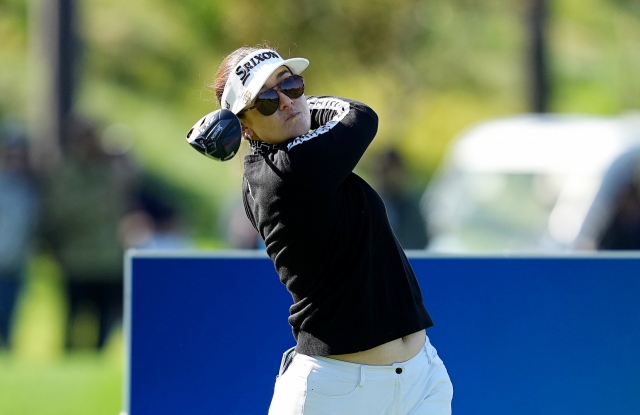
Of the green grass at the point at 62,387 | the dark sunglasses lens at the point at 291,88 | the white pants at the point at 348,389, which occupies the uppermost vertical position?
the dark sunglasses lens at the point at 291,88

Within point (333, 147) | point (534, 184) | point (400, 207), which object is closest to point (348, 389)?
point (333, 147)

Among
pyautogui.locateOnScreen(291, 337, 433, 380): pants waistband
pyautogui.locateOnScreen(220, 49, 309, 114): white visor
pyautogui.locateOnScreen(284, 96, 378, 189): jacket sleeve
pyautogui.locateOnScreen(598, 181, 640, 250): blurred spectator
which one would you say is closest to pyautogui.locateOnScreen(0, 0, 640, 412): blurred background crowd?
pyautogui.locateOnScreen(598, 181, 640, 250): blurred spectator

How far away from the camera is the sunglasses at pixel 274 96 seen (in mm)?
3609

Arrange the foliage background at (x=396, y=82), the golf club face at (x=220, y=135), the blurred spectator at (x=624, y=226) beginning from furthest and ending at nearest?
the foliage background at (x=396, y=82) → the blurred spectator at (x=624, y=226) → the golf club face at (x=220, y=135)

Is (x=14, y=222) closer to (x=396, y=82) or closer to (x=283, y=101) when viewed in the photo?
(x=283, y=101)

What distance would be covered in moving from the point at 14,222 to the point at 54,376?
1996mm

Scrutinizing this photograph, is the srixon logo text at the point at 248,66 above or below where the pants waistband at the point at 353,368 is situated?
above

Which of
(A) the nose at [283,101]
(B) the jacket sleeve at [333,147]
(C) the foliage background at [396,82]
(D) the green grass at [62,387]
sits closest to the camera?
(B) the jacket sleeve at [333,147]

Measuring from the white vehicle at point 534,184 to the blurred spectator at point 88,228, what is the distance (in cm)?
288

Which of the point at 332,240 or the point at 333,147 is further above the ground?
the point at 333,147

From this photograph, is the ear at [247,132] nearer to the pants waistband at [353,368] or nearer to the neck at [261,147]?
the neck at [261,147]

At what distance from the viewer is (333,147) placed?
11.3 feet

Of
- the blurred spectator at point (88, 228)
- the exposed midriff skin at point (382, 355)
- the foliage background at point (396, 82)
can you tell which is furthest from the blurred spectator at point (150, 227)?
the exposed midriff skin at point (382, 355)

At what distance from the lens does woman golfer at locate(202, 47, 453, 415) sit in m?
3.46
